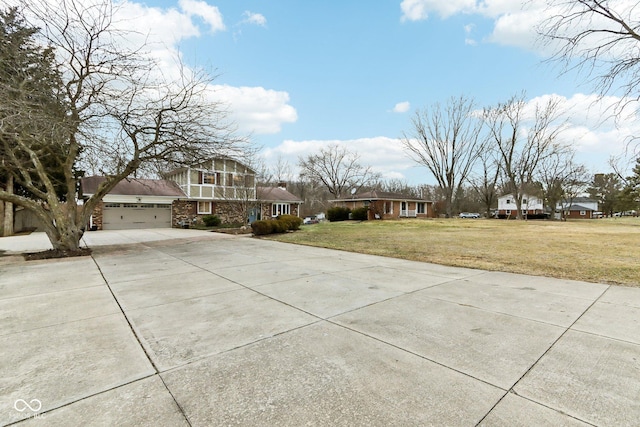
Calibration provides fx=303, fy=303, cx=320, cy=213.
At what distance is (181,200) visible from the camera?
2319 centimetres

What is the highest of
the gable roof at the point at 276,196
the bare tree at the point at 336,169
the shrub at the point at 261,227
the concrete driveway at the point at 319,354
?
the bare tree at the point at 336,169

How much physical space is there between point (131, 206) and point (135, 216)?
2.51 ft

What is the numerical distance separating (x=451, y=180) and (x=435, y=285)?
34454mm

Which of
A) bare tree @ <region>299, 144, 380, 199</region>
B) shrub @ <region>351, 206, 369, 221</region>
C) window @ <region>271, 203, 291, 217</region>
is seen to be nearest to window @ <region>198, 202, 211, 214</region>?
window @ <region>271, 203, 291, 217</region>

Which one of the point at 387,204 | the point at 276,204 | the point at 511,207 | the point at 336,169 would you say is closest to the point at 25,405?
the point at 276,204

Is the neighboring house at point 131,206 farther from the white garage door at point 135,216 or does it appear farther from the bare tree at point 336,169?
the bare tree at point 336,169

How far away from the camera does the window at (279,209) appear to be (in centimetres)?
2736

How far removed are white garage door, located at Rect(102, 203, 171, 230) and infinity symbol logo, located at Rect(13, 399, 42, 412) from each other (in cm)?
2238

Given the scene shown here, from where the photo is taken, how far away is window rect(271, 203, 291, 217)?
27359 mm

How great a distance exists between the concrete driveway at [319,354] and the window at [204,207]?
61.9 ft

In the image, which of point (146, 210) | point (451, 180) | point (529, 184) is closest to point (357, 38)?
point (146, 210)

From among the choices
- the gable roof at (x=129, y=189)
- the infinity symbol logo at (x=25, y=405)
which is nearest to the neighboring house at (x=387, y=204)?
the gable roof at (x=129, y=189)

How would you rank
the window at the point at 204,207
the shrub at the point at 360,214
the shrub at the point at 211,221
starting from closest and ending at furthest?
the shrub at the point at 211,221 < the window at the point at 204,207 < the shrub at the point at 360,214

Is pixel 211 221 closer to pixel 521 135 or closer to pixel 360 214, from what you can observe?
pixel 360 214
